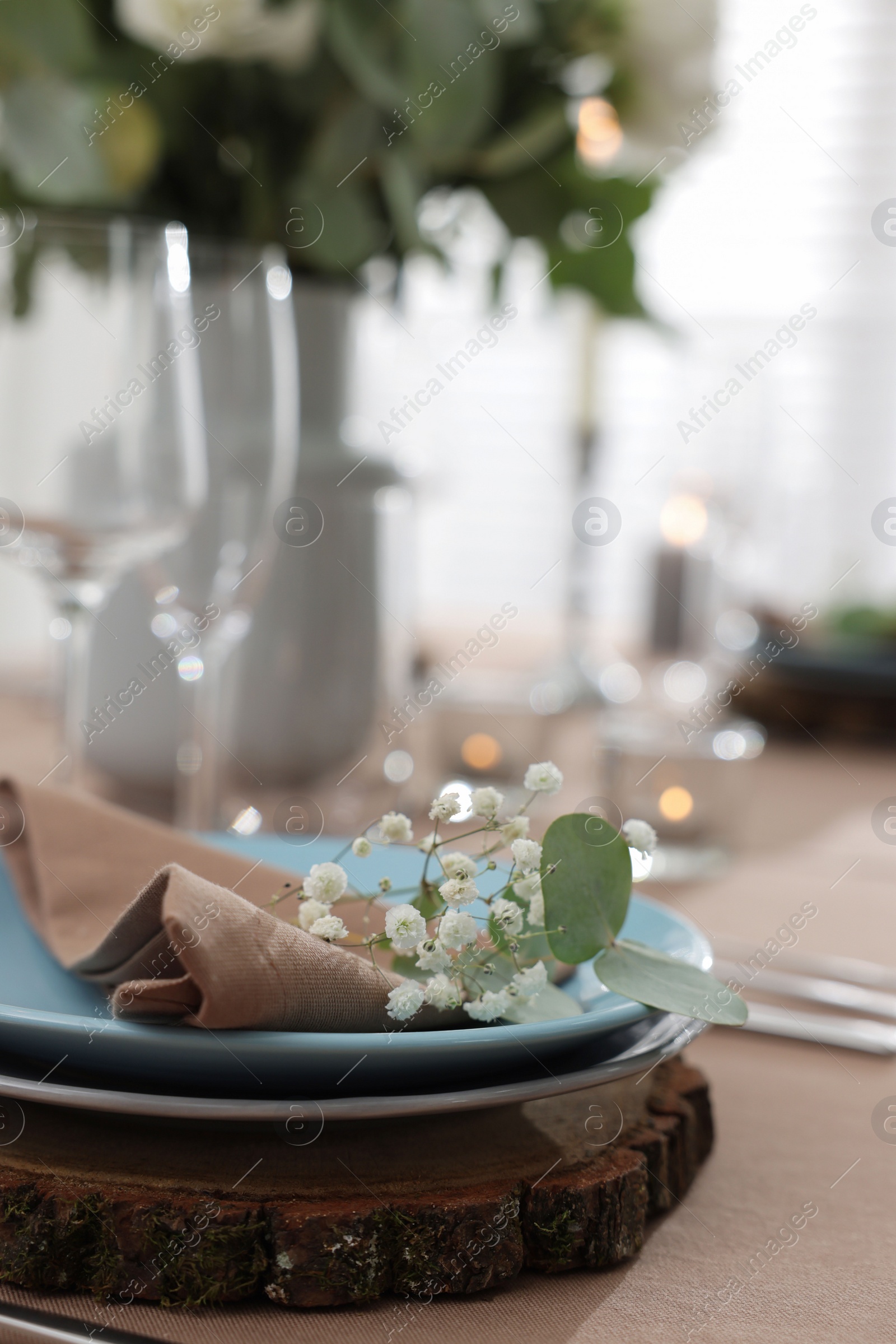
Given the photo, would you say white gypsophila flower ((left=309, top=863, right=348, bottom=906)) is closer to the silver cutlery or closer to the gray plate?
the gray plate

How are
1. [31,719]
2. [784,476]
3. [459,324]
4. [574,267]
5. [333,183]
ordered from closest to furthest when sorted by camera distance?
[333,183]
[574,267]
[31,719]
[784,476]
[459,324]

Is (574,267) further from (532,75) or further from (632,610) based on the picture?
(632,610)

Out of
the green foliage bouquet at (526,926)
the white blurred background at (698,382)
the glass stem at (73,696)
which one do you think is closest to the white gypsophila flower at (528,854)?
the green foliage bouquet at (526,926)

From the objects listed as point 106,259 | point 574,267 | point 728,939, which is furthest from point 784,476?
point 106,259

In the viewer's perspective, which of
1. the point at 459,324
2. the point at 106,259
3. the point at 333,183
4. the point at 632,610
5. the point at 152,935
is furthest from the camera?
the point at 632,610

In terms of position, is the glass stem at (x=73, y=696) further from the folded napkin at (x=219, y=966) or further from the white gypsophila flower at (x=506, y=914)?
the white gypsophila flower at (x=506, y=914)

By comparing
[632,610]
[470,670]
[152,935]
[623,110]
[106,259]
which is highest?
[623,110]

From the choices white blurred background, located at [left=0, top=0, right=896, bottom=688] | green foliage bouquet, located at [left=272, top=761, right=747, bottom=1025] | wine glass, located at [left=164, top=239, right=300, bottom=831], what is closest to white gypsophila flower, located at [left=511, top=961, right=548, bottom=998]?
green foliage bouquet, located at [left=272, top=761, right=747, bottom=1025]
